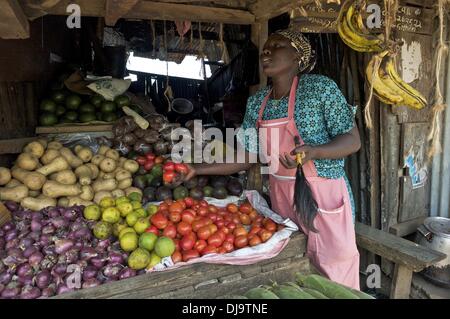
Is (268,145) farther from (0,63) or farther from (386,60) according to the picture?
(0,63)

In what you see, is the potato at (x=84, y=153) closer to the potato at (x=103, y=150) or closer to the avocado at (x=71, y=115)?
the potato at (x=103, y=150)

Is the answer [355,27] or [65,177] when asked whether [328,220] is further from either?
[65,177]

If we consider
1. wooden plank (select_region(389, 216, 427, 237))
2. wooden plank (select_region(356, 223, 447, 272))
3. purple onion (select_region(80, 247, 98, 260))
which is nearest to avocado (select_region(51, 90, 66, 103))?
purple onion (select_region(80, 247, 98, 260))

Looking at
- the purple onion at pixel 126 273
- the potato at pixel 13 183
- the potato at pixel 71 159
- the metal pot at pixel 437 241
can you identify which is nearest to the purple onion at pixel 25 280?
the purple onion at pixel 126 273

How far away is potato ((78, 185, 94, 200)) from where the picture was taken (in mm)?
2596

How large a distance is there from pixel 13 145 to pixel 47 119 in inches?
20.5

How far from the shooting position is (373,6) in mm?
3293

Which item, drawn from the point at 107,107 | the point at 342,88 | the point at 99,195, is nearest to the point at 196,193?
the point at 99,195

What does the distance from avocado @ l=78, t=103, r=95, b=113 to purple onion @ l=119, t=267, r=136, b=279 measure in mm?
2131

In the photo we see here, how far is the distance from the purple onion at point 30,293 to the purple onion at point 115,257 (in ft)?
1.24

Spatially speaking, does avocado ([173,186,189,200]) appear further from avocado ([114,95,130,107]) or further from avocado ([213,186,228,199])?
avocado ([114,95,130,107])

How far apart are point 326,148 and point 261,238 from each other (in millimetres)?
706

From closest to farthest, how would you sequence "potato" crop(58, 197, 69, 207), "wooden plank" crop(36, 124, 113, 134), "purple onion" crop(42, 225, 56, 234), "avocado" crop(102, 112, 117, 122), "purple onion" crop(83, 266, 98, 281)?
"purple onion" crop(83, 266, 98, 281) < "purple onion" crop(42, 225, 56, 234) < "potato" crop(58, 197, 69, 207) < "wooden plank" crop(36, 124, 113, 134) < "avocado" crop(102, 112, 117, 122)

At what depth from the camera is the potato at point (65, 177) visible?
2619mm
